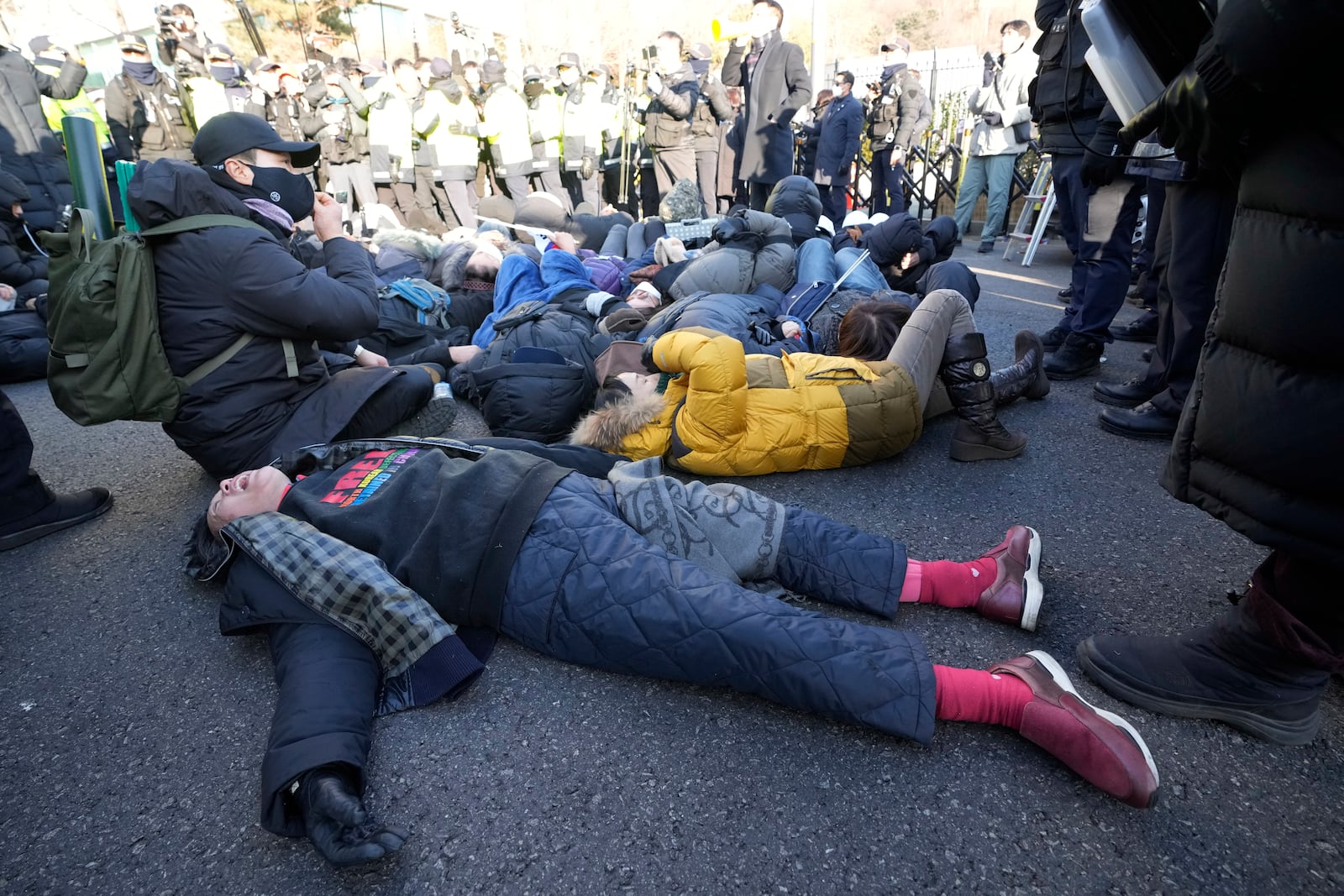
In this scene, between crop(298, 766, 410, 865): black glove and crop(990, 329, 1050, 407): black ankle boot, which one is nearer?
crop(298, 766, 410, 865): black glove

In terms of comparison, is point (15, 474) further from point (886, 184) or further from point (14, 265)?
point (886, 184)

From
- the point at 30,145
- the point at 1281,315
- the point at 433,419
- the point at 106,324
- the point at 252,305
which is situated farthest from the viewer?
the point at 30,145

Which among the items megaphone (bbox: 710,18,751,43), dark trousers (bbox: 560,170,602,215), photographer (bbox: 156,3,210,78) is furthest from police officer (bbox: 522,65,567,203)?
photographer (bbox: 156,3,210,78)

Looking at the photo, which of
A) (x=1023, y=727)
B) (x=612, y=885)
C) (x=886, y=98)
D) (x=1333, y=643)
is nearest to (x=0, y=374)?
(x=612, y=885)

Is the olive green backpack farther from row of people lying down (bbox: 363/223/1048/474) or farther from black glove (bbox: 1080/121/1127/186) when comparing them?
black glove (bbox: 1080/121/1127/186)

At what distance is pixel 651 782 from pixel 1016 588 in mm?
1057

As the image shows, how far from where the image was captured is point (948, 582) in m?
1.84

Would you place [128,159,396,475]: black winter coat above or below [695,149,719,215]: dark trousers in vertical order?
below

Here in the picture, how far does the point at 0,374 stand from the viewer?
4.27m

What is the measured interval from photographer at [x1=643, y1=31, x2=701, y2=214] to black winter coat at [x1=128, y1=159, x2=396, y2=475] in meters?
6.34

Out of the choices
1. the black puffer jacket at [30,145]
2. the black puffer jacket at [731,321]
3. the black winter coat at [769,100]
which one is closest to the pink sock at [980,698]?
the black puffer jacket at [731,321]

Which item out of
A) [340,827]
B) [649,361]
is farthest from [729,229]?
[340,827]

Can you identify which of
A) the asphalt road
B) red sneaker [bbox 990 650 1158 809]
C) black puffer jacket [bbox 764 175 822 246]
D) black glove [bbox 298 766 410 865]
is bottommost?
the asphalt road

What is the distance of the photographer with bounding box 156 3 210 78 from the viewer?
9.05 meters
